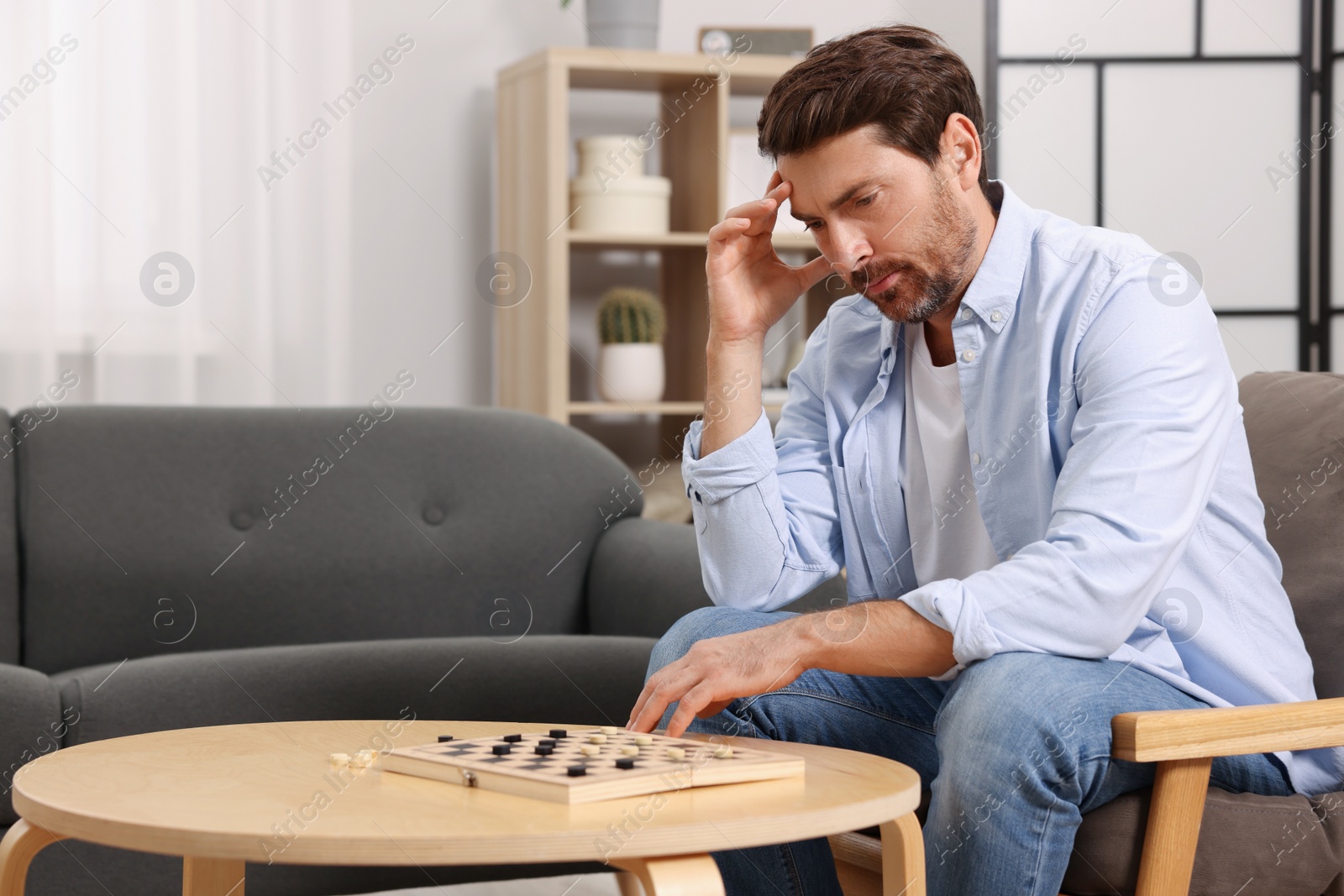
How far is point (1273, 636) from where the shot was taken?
117 centimetres

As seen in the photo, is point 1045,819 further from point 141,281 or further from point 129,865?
point 141,281

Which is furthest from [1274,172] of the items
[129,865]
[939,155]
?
[129,865]

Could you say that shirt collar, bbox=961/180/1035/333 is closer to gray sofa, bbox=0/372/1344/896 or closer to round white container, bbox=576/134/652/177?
gray sofa, bbox=0/372/1344/896

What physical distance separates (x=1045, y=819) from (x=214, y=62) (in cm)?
251

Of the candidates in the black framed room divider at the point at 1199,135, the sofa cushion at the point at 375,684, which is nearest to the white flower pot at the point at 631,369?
the black framed room divider at the point at 1199,135

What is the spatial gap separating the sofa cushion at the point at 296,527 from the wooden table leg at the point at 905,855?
4.29 feet

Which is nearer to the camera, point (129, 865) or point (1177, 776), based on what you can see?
point (1177, 776)

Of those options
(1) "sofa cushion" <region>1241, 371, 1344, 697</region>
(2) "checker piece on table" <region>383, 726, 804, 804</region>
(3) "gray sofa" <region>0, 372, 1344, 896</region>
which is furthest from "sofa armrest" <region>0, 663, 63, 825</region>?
(1) "sofa cushion" <region>1241, 371, 1344, 697</region>

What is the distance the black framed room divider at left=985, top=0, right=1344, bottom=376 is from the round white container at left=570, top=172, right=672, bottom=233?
1017mm

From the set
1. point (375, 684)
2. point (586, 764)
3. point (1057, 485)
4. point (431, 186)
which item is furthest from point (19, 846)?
point (431, 186)

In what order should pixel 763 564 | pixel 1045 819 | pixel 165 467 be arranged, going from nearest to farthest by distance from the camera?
pixel 1045 819 → pixel 763 564 → pixel 165 467

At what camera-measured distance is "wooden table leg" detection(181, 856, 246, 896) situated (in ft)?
3.92

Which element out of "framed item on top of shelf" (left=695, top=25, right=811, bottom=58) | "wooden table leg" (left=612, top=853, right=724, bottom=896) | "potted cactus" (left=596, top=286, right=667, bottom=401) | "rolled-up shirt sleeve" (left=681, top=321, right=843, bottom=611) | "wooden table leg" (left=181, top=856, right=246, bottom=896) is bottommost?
"wooden table leg" (left=181, top=856, right=246, bottom=896)

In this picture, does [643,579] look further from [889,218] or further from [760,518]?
[889,218]
